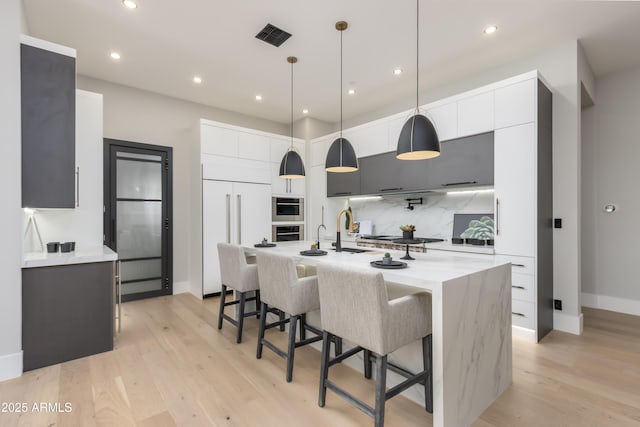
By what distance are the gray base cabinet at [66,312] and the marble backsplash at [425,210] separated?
372 cm

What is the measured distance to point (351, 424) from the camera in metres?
1.76

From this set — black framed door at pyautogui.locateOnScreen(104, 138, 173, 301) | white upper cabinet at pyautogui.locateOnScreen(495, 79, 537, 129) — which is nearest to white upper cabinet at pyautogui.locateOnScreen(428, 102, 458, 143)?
white upper cabinet at pyautogui.locateOnScreen(495, 79, 537, 129)

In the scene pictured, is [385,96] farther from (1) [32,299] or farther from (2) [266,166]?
(1) [32,299]

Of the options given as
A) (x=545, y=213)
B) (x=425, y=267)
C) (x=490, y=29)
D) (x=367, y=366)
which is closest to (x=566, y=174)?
(x=545, y=213)

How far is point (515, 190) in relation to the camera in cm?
308

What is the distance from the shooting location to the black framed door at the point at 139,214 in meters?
4.23

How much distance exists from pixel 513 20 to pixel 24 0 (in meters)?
4.33

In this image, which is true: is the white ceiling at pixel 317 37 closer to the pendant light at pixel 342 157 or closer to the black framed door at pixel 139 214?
the black framed door at pixel 139 214

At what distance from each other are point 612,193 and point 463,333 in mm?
3638

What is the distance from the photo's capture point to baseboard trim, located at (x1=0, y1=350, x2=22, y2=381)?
223 centimetres

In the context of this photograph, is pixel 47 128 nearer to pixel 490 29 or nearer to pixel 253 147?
pixel 253 147

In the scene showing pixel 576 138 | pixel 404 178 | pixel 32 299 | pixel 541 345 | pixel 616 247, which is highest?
pixel 576 138

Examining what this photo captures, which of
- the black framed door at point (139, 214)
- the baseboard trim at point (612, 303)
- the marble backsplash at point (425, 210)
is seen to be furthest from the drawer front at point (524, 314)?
the black framed door at point (139, 214)

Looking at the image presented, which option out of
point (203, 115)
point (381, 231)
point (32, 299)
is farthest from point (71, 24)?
point (381, 231)
